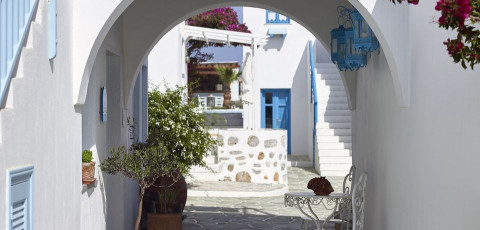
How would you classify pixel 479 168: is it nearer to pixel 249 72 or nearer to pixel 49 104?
pixel 49 104

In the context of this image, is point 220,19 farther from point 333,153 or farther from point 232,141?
point 232,141

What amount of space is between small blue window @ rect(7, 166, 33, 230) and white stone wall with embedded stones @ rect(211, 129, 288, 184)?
1023cm

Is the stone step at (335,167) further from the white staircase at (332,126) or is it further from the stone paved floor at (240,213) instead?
the stone paved floor at (240,213)

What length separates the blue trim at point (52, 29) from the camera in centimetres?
488

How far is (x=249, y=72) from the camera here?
16625 mm

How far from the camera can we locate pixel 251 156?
14.7m

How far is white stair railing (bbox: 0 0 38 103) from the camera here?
12.6 feet

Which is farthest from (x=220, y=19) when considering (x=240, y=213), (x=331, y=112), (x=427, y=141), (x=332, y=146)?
(x=427, y=141)

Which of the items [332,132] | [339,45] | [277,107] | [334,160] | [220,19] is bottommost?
[334,160]

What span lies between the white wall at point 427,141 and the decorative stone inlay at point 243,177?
7.21 metres

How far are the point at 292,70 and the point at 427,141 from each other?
15516mm

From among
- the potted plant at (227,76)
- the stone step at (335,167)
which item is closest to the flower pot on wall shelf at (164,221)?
the stone step at (335,167)

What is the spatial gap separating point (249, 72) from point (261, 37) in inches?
36.8

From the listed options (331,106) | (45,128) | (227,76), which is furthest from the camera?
(227,76)
